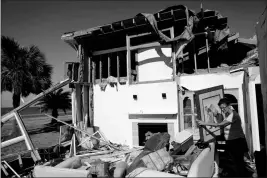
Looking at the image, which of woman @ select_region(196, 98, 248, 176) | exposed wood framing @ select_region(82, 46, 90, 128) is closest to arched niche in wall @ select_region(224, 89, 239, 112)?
woman @ select_region(196, 98, 248, 176)

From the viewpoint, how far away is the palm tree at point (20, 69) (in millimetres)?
13531

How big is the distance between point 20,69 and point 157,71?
11.9 m

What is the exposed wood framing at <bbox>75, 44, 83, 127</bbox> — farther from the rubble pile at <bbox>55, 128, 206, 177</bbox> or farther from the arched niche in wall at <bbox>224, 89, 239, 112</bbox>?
the arched niche in wall at <bbox>224, 89, 239, 112</bbox>

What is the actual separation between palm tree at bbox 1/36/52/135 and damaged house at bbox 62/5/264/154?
565cm

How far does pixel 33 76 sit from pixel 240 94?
1600cm

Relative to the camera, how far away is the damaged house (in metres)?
8.18

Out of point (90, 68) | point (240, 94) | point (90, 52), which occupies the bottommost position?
point (240, 94)

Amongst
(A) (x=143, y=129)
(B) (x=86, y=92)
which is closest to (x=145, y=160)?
(A) (x=143, y=129)

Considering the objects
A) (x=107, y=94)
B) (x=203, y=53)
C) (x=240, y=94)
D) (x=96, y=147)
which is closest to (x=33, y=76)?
(x=107, y=94)

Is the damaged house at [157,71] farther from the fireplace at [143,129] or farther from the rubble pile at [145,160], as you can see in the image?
the rubble pile at [145,160]

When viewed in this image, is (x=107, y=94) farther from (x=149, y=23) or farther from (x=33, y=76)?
(x=33, y=76)

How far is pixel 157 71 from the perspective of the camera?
380 inches

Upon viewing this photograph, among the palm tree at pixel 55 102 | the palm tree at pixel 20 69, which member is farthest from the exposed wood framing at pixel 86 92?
the palm tree at pixel 55 102

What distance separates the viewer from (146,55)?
32.6 feet
